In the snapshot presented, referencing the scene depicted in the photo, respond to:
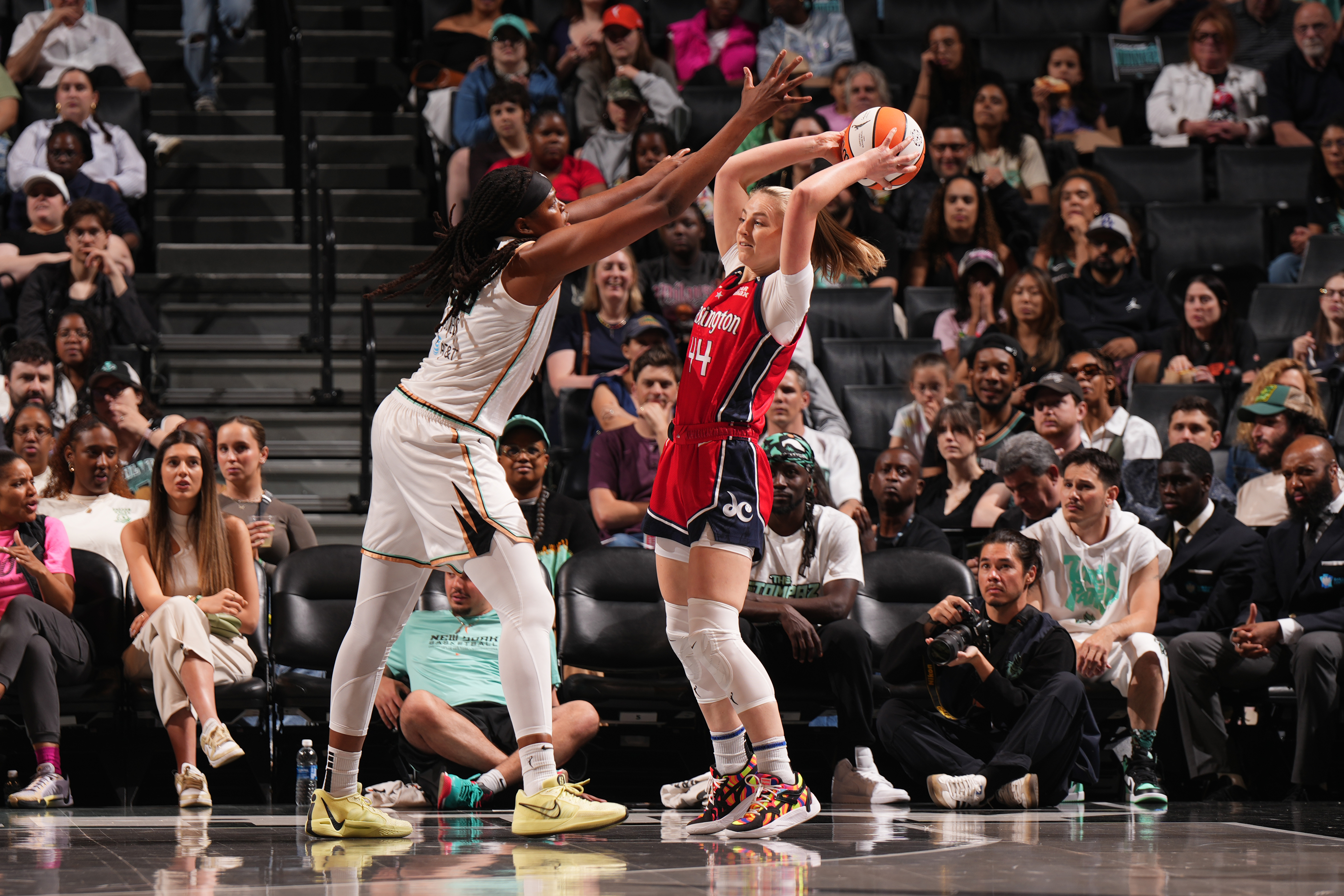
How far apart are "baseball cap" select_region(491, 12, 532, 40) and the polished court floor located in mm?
6499

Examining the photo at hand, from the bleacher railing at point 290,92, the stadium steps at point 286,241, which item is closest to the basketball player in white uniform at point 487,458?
the stadium steps at point 286,241

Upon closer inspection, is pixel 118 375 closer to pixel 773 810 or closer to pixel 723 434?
pixel 723 434

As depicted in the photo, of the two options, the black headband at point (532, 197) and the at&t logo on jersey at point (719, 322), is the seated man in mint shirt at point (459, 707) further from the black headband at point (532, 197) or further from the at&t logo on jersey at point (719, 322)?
the black headband at point (532, 197)

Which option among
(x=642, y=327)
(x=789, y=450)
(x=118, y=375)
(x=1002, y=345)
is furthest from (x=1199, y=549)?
(x=118, y=375)

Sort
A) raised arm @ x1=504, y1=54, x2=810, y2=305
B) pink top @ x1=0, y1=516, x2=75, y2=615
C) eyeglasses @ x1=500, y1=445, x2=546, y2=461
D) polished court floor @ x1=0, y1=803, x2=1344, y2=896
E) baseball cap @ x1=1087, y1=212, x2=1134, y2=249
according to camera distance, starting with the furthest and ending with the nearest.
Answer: baseball cap @ x1=1087, y1=212, x2=1134, y2=249 → eyeglasses @ x1=500, y1=445, x2=546, y2=461 → pink top @ x1=0, y1=516, x2=75, y2=615 → raised arm @ x1=504, y1=54, x2=810, y2=305 → polished court floor @ x1=0, y1=803, x2=1344, y2=896

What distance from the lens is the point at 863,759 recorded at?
18.0ft

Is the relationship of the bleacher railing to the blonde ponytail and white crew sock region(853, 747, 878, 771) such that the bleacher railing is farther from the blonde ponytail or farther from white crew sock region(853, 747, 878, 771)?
the blonde ponytail

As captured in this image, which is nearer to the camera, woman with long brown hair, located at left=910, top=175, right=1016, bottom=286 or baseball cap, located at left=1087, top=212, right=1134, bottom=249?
baseball cap, located at left=1087, top=212, right=1134, bottom=249

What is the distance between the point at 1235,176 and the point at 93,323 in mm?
7310

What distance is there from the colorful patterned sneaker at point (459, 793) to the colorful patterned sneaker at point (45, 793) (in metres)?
1.46

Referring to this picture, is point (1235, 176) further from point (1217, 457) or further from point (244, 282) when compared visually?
point (244, 282)

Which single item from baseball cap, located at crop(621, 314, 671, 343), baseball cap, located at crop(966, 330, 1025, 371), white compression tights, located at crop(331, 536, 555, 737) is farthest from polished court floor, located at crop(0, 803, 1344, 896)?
baseball cap, located at crop(621, 314, 671, 343)

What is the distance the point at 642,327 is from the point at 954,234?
2.38 metres

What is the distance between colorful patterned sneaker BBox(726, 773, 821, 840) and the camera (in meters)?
3.88
